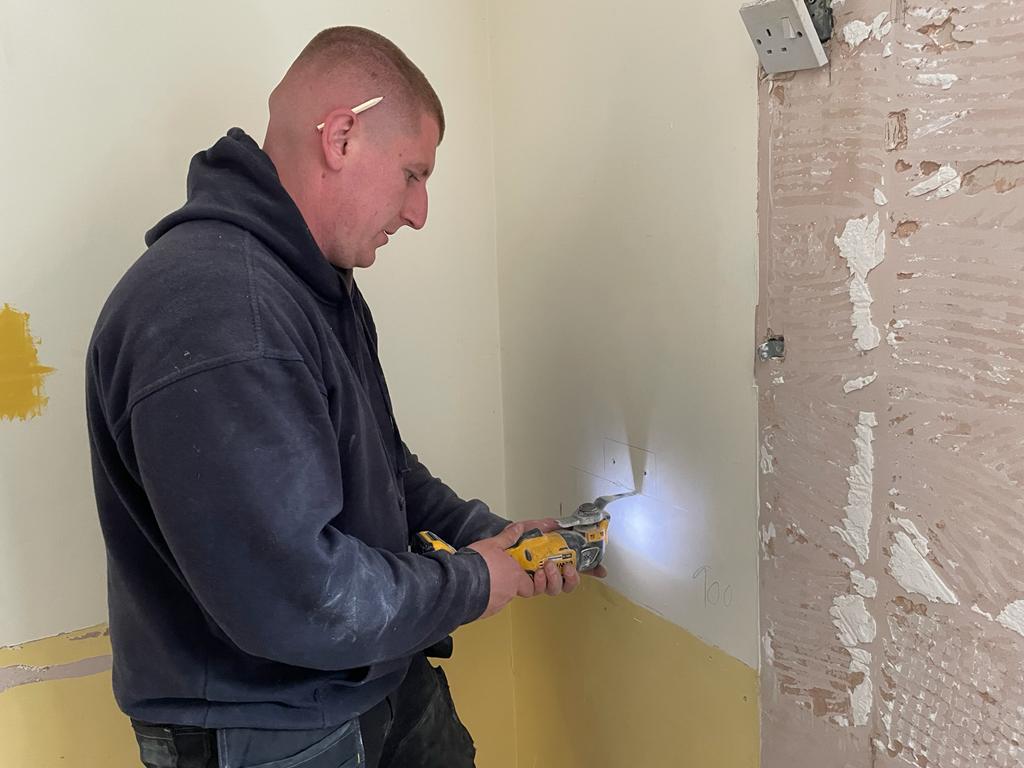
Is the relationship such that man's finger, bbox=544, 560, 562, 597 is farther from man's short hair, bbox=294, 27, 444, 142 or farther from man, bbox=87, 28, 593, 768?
man's short hair, bbox=294, 27, 444, 142

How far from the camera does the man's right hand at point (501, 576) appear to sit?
108 cm

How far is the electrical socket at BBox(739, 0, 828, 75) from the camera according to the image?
3.21 ft

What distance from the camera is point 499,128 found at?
1.86 meters

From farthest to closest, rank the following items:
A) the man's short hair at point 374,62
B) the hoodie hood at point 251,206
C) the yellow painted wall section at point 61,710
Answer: the yellow painted wall section at point 61,710 < the man's short hair at point 374,62 < the hoodie hood at point 251,206

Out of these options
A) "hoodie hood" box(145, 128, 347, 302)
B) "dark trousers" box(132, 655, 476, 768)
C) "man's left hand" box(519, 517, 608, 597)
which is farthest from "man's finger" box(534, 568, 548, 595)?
"hoodie hood" box(145, 128, 347, 302)

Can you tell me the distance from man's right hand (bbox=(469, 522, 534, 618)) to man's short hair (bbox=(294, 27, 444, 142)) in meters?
0.62

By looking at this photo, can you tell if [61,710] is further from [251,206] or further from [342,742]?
[251,206]

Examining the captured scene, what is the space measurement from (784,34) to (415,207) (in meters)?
0.55

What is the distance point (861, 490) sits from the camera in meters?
1.05

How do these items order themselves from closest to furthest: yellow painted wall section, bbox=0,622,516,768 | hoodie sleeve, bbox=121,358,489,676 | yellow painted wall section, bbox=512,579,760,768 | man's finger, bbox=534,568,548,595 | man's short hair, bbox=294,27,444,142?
1. hoodie sleeve, bbox=121,358,489,676
2. man's short hair, bbox=294,27,444,142
3. man's finger, bbox=534,568,548,595
4. yellow painted wall section, bbox=512,579,760,768
5. yellow painted wall section, bbox=0,622,516,768

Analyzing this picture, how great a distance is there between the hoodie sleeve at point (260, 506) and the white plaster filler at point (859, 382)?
66cm

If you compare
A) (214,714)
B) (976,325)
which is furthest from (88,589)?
(976,325)

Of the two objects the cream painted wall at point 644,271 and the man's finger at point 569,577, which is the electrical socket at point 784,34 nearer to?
the cream painted wall at point 644,271

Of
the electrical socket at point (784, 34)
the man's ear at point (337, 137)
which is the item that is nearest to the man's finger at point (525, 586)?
the man's ear at point (337, 137)
